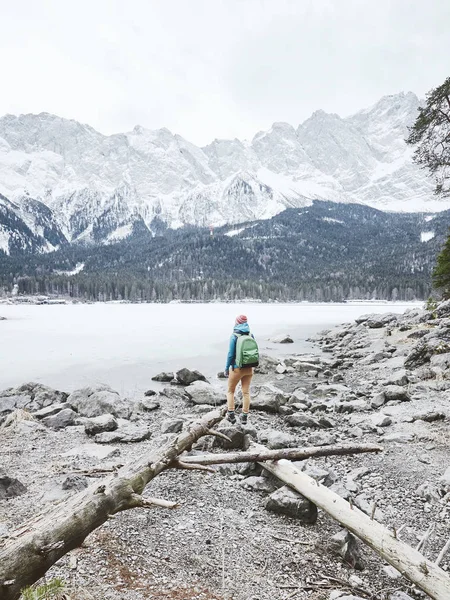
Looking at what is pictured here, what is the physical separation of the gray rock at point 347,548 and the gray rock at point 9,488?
4962 millimetres

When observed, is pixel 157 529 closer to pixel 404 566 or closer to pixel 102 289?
pixel 404 566

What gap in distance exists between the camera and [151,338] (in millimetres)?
39094

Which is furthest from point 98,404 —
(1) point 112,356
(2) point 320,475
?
(1) point 112,356

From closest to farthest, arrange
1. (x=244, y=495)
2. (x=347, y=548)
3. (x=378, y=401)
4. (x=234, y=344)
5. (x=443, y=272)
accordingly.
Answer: (x=347, y=548) → (x=244, y=495) → (x=234, y=344) → (x=378, y=401) → (x=443, y=272)

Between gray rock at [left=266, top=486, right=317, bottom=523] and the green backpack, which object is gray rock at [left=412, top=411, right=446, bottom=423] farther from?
gray rock at [left=266, top=486, right=317, bottom=523]

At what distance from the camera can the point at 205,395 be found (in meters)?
15.8

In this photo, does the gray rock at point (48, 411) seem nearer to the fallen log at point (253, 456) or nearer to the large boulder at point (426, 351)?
the fallen log at point (253, 456)

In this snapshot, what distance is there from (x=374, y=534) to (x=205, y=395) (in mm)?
10964

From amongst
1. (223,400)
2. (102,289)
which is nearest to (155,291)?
(102,289)

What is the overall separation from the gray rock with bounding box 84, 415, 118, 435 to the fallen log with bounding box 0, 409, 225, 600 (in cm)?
514

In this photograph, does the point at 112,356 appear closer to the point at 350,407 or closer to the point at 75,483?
the point at 350,407

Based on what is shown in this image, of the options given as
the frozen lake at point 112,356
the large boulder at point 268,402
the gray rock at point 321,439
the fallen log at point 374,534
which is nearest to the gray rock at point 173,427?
the gray rock at point 321,439

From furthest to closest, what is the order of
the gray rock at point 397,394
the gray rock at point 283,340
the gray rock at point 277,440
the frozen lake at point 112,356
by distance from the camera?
the gray rock at point 283,340 < the frozen lake at point 112,356 < the gray rock at point 397,394 < the gray rock at point 277,440

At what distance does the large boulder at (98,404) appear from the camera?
13329 millimetres
